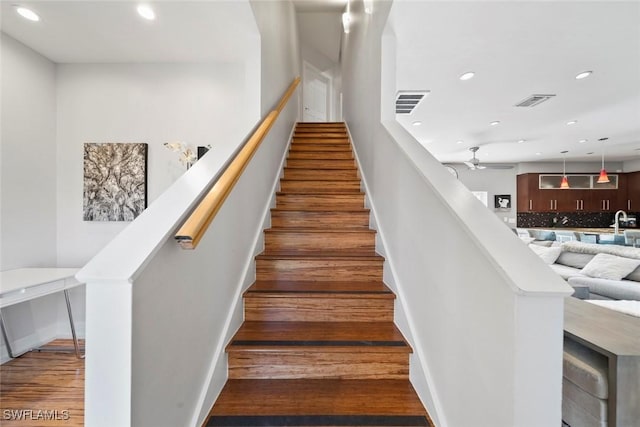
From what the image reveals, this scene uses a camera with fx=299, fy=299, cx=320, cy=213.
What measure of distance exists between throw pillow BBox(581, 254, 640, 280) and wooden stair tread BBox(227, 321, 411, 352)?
11.4 feet

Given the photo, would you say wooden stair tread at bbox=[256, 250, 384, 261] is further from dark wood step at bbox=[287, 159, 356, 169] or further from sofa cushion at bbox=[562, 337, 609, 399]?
dark wood step at bbox=[287, 159, 356, 169]

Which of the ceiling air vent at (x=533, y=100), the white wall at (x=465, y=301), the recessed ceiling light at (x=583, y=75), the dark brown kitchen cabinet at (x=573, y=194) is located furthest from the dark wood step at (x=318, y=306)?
the dark brown kitchen cabinet at (x=573, y=194)

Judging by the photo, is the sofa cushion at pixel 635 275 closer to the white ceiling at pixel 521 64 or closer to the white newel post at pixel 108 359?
the white ceiling at pixel 521 64

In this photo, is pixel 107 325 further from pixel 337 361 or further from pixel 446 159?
pixel 446 159

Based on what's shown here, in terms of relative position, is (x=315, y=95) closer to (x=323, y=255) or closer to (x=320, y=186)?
(x=320, y=186)

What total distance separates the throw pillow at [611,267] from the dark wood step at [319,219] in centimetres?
321

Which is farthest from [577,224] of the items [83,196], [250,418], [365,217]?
[83,196]

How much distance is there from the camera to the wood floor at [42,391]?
5.98 feet

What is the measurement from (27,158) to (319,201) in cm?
262

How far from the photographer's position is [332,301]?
182cm

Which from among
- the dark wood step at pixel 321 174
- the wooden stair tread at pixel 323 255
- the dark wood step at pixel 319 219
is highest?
the dark wood step at pixel 321 174

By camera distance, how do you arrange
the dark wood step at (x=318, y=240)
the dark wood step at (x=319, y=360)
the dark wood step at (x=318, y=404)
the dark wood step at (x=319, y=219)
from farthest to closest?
1. the dark wood step at (x=319, y=219)
2. the dark wood step at (x=318, y=240)
3. the dark wood step at (x=319, y=360)
4. the dark wood step at (x=318, y=404)

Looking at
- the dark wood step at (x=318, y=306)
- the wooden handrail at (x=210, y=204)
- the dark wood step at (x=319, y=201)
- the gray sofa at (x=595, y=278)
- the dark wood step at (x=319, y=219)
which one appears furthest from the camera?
the gray sofa at (x=595, y=278)

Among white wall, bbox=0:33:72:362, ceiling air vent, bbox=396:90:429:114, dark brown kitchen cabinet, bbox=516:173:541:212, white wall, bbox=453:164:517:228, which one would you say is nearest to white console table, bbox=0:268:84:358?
white wall, bbox=0:33:72:362
